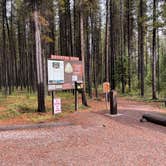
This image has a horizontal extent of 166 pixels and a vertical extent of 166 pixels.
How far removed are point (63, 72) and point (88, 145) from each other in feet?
19.0

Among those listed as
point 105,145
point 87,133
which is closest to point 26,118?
point 87,133

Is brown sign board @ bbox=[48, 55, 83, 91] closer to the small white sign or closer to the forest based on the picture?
the small white sign

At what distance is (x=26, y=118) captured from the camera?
9.06 meters

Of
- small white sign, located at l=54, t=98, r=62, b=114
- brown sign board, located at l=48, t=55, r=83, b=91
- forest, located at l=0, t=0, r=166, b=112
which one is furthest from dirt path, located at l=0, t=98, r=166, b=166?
forest, located at l=0, t=0, r=166, b=112

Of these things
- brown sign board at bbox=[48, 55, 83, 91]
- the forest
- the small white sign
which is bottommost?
the small white sign

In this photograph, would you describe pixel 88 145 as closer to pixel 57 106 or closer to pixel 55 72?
pixel 57 106

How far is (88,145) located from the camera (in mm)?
5281

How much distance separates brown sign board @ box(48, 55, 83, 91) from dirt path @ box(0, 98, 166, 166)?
308 centimetres

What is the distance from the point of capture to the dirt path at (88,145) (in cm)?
429

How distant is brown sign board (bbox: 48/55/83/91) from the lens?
32.5 ft

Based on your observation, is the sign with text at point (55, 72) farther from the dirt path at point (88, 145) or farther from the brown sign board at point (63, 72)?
the dirt path at point (88, 145)

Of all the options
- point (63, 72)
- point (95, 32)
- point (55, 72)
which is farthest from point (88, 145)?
point (95, 32)

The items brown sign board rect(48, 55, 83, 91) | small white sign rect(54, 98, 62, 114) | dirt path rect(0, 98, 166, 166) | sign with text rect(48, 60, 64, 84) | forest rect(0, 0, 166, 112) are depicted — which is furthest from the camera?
forest rect(0, 0, 166, 112)

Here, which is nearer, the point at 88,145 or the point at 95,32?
the point at 88,145
